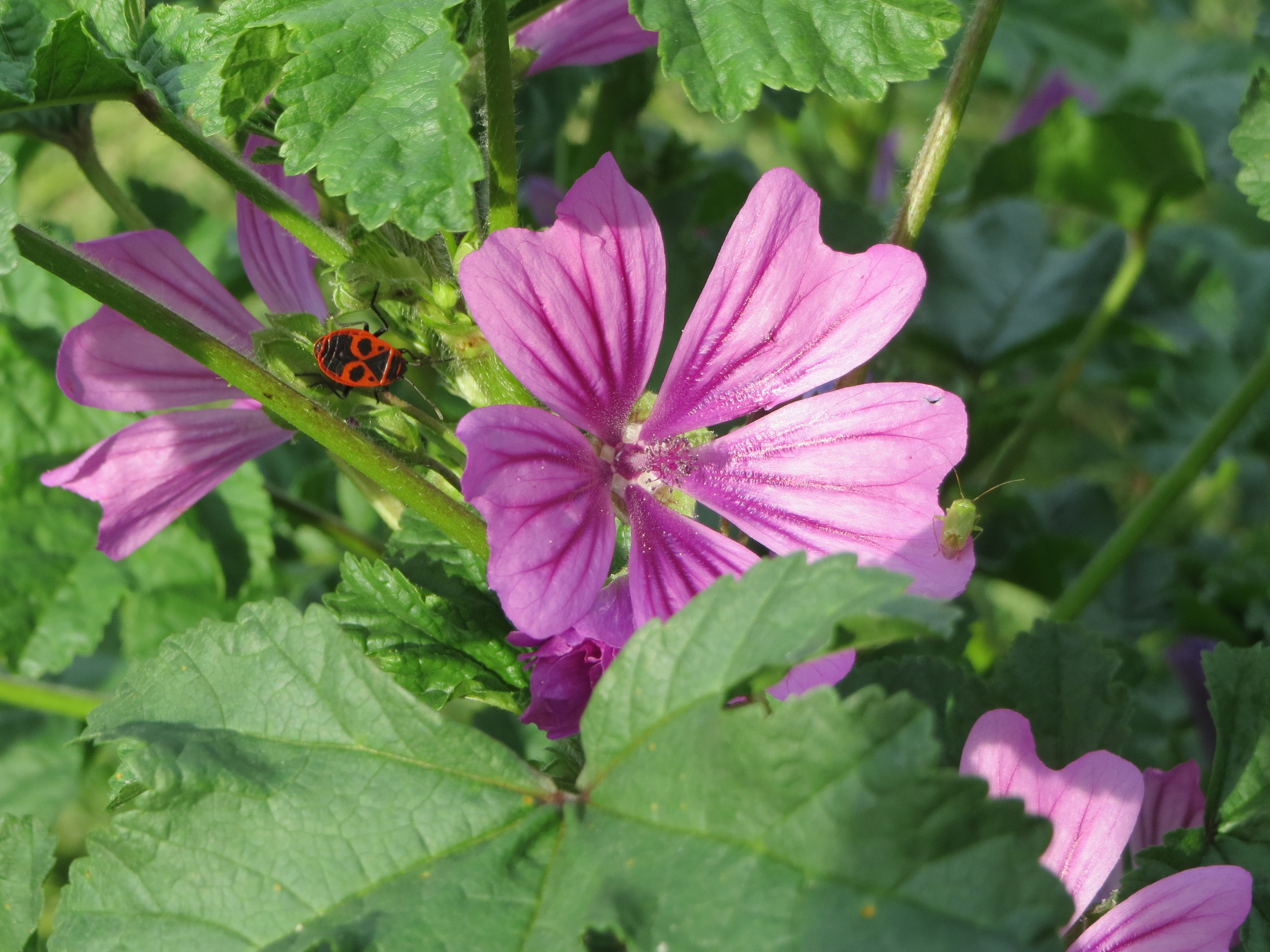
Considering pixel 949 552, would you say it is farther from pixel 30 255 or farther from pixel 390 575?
pixel 30 255

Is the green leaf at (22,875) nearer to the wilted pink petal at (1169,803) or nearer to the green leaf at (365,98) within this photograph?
the green leaf at (365,98)

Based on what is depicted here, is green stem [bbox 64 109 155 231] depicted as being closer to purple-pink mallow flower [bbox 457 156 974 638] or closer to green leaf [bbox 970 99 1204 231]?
purple-pink mallow flower [bbox 457 156 974 638]

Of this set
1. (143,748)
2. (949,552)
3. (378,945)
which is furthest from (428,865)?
(949,552)

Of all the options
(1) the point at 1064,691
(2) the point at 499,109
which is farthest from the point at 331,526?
(1) the point at 1064,691

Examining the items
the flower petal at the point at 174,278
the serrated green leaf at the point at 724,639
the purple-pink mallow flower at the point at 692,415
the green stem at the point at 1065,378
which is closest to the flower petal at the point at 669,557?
the purple-pink mallow flower at the point at 692,415

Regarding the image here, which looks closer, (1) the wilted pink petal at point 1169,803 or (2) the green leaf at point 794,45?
(2) the green leaf at point 794,45

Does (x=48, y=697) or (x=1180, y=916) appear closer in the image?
(x=1180, y=916)

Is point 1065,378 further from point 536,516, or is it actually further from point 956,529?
point 536,516
